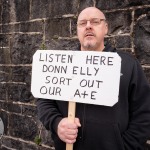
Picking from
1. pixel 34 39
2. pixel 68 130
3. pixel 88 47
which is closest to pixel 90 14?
pixel 88 47

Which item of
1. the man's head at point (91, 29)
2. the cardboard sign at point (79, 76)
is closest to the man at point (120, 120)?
the cardboard sign at point (79, 76)

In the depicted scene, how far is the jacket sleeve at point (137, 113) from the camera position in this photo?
248 cm

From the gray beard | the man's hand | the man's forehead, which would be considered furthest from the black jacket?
the man's forehead

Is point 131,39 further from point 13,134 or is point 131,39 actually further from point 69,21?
point 13,134

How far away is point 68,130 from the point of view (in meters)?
2.39

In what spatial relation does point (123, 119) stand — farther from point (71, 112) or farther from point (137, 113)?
point (71, 112)

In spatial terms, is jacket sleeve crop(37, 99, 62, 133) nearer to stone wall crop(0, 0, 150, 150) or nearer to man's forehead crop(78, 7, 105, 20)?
man's forehead crop(78, 7, 105, 20)

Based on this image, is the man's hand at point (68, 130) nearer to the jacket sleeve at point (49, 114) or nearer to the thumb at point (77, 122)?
the thumb at point (77, 122)

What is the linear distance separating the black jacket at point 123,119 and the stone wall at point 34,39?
656 mm

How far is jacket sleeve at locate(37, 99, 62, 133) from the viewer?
101 inches

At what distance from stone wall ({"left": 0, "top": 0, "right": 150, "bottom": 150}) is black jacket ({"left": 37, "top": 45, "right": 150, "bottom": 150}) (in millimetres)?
656

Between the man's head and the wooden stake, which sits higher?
the man's head

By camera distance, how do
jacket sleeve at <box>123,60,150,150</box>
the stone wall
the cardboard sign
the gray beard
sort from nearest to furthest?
the cardboard sign → jacket sleeve at <box>123,60,150,150</box> → the gray beard → the stone wall

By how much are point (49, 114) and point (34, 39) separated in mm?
1704
